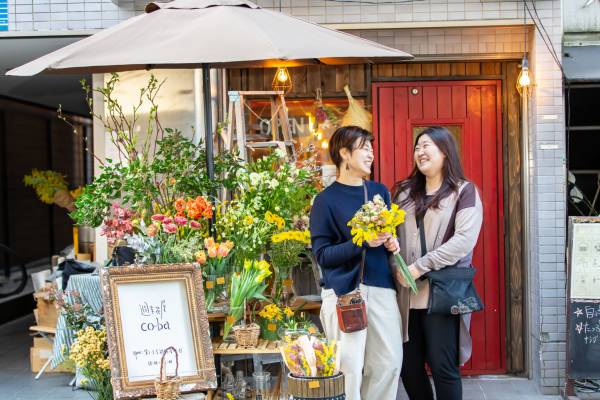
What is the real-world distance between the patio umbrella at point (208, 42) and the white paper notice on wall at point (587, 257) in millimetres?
2296

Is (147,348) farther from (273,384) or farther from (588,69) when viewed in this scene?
(588,69)

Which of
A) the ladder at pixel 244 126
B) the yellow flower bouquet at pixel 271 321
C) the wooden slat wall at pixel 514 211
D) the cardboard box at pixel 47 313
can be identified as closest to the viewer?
the yellow flower bouquet at pixel 271 321

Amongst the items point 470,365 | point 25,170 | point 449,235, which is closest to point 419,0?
point 449,235

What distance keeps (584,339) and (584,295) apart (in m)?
0.34

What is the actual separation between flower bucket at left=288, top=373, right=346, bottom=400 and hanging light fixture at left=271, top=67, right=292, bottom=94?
3248 mm

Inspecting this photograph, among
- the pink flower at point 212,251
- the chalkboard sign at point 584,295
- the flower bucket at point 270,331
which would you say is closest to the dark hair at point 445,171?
the flower bucket at point 270,331

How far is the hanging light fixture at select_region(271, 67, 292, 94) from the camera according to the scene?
269 inches

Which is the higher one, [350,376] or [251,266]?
[251,266]

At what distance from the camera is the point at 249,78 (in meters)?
7.11

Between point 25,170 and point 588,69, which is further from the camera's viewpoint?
point 25,170

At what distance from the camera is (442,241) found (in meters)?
4.82

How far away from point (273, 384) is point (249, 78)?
9.43 feet

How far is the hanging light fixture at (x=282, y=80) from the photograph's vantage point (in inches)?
269

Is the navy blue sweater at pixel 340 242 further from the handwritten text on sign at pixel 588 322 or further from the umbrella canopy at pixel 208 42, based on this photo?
the handwritten text on sign at pixel 588 322
